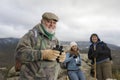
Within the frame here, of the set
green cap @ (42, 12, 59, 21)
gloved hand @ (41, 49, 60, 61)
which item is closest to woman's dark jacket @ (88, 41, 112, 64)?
green cap @ (42, 12, 59, 21)

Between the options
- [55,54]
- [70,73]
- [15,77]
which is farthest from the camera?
[15,77]

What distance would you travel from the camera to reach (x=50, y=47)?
4.90m

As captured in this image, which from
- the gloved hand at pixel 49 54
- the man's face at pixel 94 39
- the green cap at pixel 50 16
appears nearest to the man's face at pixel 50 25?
the green cap at pixel 50 16

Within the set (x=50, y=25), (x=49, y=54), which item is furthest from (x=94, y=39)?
(x=49, y=54)

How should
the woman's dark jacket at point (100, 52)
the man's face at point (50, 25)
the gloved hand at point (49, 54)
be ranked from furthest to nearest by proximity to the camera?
the woman's dark jacket at point (100, 52) < the man's face at point (50, 25) < the gloved hand at point (49, 54)

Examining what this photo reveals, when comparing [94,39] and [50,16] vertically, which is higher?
[50,16]

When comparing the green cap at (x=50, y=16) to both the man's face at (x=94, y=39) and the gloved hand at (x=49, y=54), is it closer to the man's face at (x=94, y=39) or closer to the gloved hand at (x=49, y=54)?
the gloved hand at (x=49, y=54)

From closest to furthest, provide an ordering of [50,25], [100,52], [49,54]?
[49,54], [50,25], [100,52]

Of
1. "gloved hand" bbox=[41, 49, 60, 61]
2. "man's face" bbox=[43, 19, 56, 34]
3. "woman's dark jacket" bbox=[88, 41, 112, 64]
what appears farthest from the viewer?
"woman's dark jacket" bbox=[88, 41, 112, 64]

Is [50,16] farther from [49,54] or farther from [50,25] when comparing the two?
[49,54]

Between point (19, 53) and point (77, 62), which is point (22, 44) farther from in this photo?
point (77, 62)

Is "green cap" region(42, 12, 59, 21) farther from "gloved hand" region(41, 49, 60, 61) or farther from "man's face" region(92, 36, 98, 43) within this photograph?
"man's face" region(92, 36, 98, 43)

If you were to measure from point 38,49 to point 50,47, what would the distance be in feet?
0.58

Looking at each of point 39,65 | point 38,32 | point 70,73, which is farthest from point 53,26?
point 70,73
